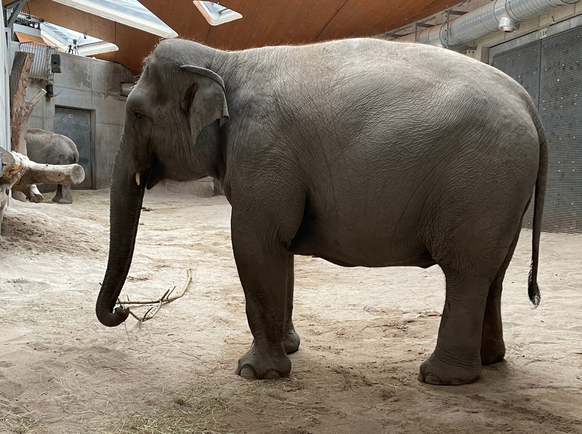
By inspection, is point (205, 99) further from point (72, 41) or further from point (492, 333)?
point (72, 41)

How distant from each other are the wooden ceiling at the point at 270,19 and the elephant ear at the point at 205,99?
21.6ft

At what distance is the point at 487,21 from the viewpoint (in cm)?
975

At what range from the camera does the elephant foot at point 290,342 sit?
363 cm

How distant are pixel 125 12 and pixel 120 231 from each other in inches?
627

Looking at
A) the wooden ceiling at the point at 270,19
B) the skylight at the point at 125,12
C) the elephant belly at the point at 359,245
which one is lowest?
the elephant belly at the point at 359,245

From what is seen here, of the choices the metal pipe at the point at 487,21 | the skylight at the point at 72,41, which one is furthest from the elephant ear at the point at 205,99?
the skylight at the point at 72,41

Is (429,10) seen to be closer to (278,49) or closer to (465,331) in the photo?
(278,49)

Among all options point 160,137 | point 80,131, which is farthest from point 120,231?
point 80,131

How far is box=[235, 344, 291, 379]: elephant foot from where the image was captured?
3176 mm

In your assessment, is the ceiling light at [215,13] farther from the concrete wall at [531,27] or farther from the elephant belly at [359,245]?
the elephant belly at [359,245]

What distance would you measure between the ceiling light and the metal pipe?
5542 millimetres

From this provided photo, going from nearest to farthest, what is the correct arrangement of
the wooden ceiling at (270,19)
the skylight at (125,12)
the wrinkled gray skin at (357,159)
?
the wrinkled gray skin at (357,159) < the wooden ceiling at (270,19) < the skylight at (125,12)

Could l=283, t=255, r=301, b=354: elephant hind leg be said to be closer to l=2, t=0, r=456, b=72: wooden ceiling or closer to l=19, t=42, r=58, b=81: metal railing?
l=2, t=0, r=456, b=72: wooden ceiling

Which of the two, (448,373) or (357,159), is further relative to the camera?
(448,373)
